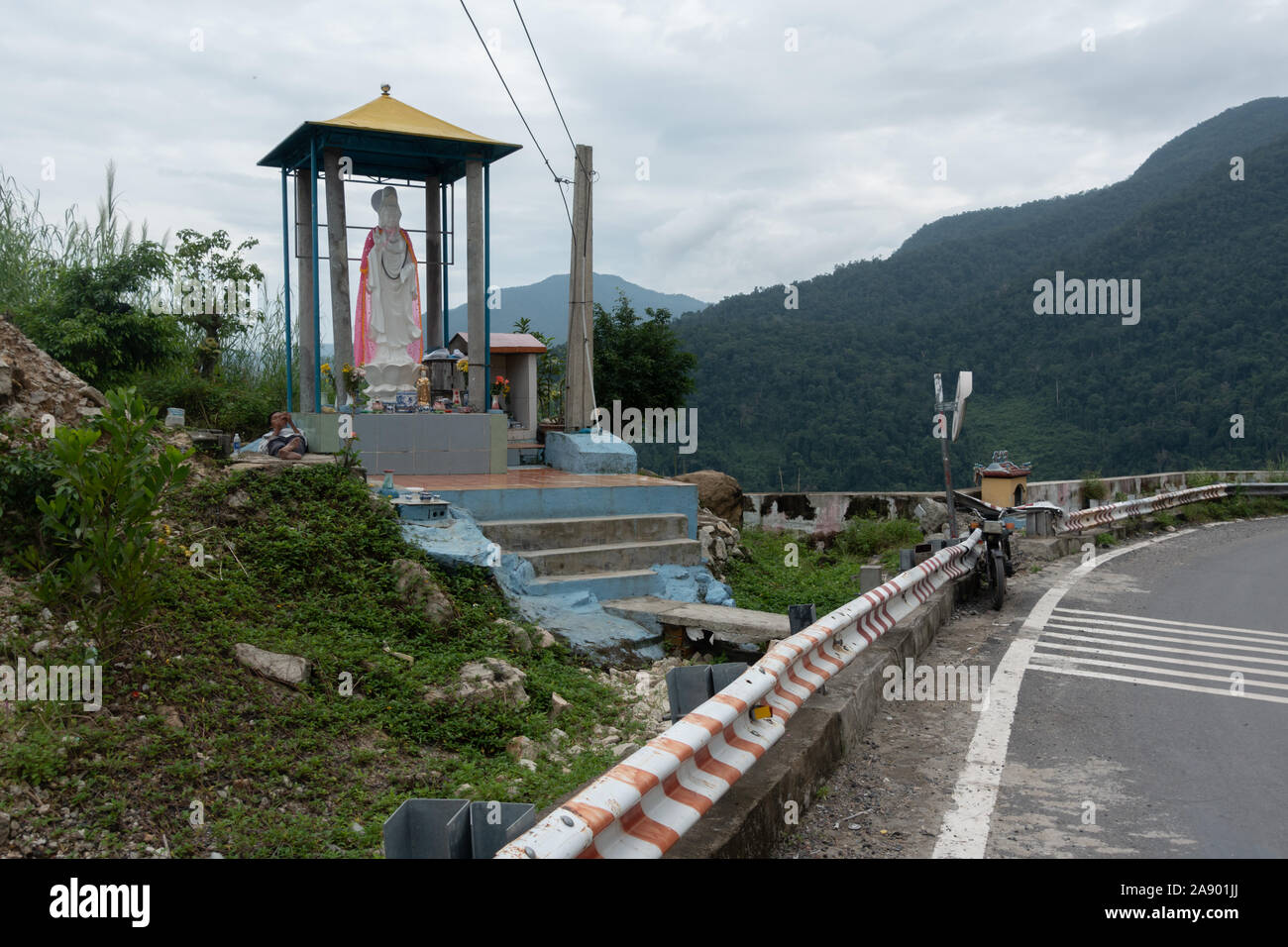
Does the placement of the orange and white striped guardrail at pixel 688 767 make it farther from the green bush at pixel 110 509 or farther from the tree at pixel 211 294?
the tree at pixel 211 294

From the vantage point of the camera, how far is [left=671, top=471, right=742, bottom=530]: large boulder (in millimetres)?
16328

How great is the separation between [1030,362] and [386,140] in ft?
184

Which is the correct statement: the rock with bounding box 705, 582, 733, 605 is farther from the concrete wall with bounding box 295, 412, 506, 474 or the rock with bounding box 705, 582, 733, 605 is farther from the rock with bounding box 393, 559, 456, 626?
the concrete wall with bounding box 295, 412, 506, 474

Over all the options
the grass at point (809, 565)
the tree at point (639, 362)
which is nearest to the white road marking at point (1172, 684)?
the grass at point (809, 565)

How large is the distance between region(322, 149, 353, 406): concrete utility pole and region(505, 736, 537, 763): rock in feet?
26.0

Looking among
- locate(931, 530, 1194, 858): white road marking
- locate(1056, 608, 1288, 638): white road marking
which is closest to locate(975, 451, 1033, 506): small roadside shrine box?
locate(1056, 608, 1288, 638): white road marking

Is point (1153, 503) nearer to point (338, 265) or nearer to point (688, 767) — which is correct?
point (338, 265)

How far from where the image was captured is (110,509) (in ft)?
18.3

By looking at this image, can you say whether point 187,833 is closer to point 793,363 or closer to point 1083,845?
point 1083,845

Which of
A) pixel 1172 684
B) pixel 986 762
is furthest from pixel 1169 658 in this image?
pixel 986 762

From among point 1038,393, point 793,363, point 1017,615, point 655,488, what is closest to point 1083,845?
point 1017,615

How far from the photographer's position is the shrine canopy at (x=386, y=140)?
494 inches
